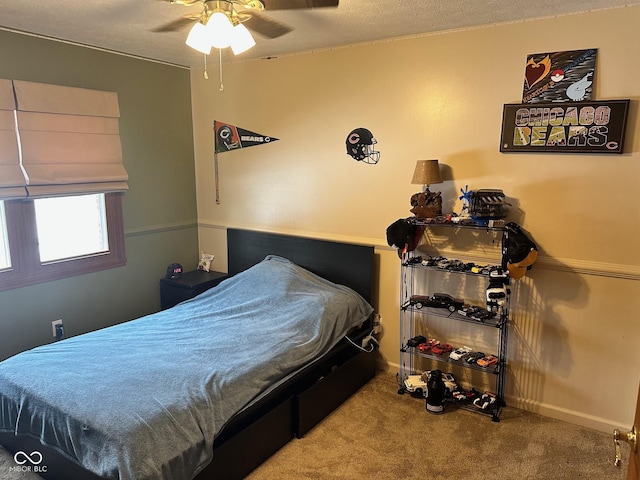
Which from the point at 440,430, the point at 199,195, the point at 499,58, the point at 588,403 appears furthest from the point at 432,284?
the point at 199,195

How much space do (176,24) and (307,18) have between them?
73cm

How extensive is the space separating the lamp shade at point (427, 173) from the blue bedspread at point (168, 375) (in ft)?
3.11

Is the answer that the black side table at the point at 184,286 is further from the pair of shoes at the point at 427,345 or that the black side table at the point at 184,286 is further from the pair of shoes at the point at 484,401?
the pair of shoes at the point at 484,401

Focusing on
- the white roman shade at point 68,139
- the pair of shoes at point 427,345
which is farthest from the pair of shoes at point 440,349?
the white roman shade at point 68,139

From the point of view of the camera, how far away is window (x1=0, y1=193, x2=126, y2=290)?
2949 millimetres

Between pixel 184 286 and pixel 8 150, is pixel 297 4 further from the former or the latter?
pixel 184 286

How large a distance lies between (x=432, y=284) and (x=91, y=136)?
265 cm

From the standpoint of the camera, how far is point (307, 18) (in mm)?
2535

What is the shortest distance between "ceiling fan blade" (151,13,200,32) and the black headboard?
1.67 metres

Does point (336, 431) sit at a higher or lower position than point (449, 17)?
lower

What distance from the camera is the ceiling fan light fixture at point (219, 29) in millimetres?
1967

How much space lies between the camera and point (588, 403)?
2.70 meters

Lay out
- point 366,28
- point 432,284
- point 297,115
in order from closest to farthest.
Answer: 1. point 366,28
2. point 432,284
3. point 297,115

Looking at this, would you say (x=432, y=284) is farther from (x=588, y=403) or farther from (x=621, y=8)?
(x=621, y=8)
